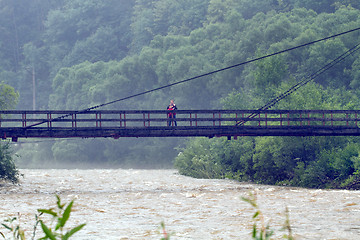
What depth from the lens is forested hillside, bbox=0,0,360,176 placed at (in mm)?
56875

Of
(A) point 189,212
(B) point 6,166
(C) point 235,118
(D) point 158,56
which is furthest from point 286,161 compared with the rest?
(D) point 158,56

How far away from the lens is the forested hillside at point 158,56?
5688 cm

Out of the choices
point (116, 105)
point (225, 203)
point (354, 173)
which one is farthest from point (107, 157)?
point (225, 203)

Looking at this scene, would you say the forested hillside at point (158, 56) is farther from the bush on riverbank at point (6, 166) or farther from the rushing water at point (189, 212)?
the bush on riverbank at point (6, 166)

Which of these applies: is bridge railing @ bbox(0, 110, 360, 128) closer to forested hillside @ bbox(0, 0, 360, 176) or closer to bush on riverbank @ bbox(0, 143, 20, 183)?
forested hillside @ bbox(0, 0, 360, 176)

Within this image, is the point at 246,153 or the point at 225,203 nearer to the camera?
the point at 225,203

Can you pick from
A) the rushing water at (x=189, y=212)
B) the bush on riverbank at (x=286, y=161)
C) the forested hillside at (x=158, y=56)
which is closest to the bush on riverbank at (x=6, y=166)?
the rushing water at (x=189, y=212)

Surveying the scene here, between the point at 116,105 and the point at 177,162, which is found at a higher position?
the point at 116,105

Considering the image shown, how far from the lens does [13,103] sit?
49094 millimetres

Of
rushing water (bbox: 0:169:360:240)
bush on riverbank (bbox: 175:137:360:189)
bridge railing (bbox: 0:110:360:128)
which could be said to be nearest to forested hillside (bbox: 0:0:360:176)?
bush on riverbank (bbox: 175:137:360:189)

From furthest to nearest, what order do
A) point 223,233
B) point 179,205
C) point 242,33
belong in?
point 242,33
point 179,205
point 223,233

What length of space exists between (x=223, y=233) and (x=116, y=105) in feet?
223

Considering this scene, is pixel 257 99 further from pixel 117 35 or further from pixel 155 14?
pixel 117 35

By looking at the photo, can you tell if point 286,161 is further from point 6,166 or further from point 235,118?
point 6,166
